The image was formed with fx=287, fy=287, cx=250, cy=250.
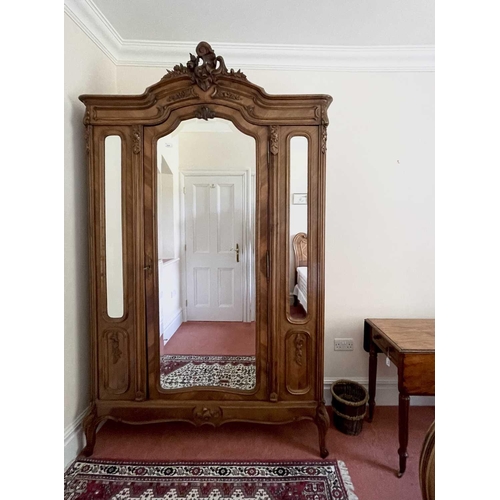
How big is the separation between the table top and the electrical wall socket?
9.3 inches

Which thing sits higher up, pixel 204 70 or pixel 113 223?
pixel 204 70

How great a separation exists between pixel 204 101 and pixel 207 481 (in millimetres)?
2069

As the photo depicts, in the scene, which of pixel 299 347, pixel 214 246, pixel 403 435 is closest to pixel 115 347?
pixel 214 246

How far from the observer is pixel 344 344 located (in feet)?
7.18

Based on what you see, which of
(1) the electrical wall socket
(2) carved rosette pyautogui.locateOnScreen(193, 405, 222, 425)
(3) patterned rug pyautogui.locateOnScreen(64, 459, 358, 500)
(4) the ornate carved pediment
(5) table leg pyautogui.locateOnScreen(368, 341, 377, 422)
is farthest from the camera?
(1) the electrical wall socket

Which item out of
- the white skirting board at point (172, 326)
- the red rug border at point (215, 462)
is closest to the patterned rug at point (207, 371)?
the white skirting board at point (172, 326)

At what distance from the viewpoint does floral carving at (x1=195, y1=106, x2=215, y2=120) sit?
5.29 feet

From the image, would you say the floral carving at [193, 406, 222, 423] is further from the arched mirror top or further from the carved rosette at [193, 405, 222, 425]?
the arched mirror top

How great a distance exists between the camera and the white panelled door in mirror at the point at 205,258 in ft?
5.53

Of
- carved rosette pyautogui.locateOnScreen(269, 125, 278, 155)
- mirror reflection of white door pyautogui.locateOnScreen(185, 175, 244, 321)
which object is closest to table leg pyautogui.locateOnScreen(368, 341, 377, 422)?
mirror reflection of white door pyautogui.locateOnScreen(185, 175, 244, 321)

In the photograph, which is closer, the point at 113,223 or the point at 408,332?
the point at 113,223

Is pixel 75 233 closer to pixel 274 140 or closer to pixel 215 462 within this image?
pixel 274 140

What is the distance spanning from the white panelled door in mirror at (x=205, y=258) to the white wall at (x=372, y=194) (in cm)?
76
